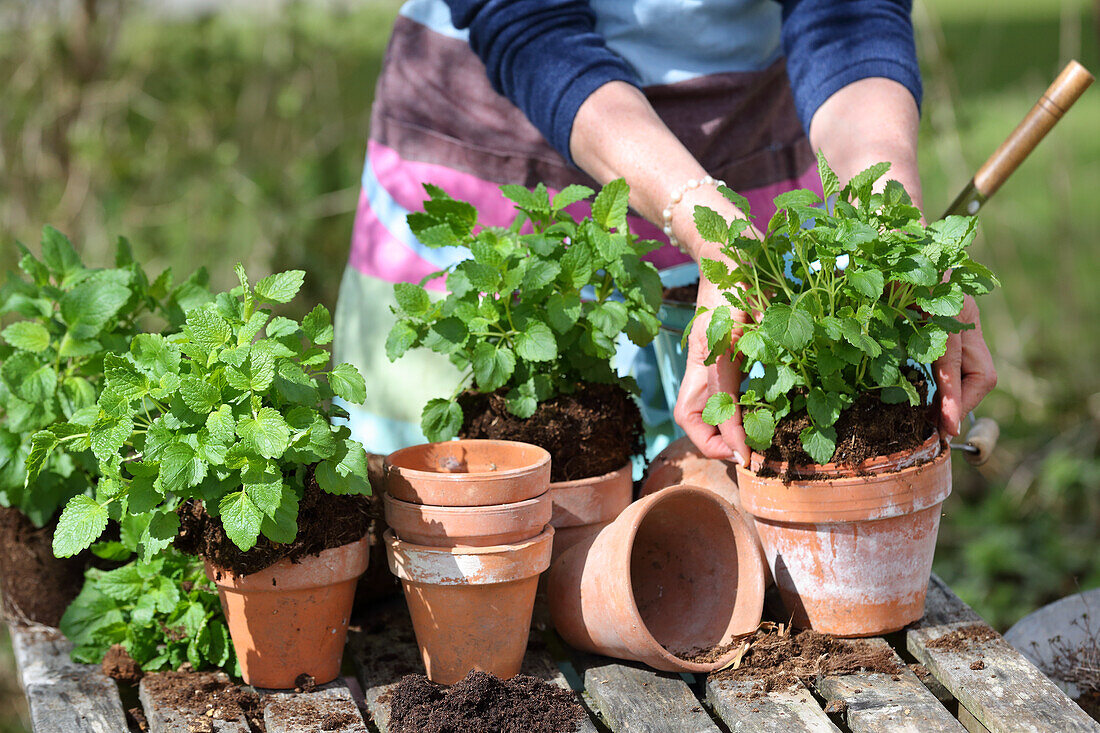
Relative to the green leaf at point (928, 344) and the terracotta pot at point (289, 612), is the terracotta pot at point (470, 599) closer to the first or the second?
the terracotta pot at point (289, 612)

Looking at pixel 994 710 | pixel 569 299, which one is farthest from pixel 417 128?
pixel 994 710

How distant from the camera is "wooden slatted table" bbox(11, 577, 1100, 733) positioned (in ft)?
4.49

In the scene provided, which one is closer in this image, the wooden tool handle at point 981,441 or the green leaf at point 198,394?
the green leaf at point 198,394

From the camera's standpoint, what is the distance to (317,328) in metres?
1.51

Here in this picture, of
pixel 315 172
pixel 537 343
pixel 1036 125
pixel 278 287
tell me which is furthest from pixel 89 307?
pixel 315 172

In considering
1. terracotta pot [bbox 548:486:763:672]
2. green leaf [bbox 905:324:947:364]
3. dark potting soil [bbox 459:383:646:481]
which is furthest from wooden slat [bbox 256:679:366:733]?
green leaf [bbox 905:324:947:364]

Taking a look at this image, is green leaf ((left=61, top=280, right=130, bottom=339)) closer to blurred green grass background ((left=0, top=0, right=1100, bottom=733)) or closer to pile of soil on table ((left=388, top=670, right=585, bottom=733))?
pile of soil on table ((left=388, top=670, right=585, bottom=733))

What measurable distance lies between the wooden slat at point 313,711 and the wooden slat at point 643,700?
1.07 ft

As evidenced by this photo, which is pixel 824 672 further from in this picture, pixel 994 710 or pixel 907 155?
pixel 907 155

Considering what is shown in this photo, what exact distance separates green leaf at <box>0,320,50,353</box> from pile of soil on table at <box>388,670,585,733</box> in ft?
2.64

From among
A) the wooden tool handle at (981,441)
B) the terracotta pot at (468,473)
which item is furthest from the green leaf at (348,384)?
the wooden tool handle at (981,441)

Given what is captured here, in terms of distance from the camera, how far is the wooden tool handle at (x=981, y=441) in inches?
70.6

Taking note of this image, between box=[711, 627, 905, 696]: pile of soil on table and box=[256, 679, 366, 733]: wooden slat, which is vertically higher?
box=[711, 627, 905, 696]: pile of soil on table

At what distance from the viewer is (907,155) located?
1.79 meters
